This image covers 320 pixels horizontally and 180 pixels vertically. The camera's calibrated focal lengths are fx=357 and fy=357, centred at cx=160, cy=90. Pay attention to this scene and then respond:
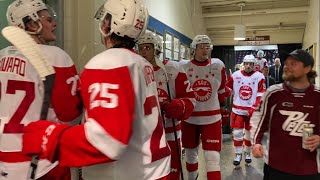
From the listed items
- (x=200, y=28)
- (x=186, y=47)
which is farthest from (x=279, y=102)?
(x=200, y=28)

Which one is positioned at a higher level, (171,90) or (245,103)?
(171,90)

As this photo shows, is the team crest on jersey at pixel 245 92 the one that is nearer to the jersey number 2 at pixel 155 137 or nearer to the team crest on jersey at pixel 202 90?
the team crest on jersey at pixel 202 90

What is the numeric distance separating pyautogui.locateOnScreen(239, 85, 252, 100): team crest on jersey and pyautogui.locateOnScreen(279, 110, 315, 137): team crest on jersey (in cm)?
321

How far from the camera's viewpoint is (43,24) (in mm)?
1948

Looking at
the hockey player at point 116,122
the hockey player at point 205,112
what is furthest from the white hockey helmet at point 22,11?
the hockey player at point 205,112

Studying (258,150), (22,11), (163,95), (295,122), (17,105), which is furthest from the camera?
(163,95)

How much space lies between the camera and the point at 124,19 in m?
1.39

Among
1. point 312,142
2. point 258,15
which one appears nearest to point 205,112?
point 312,142

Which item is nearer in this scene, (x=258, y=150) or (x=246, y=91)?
(x=258, y=150)

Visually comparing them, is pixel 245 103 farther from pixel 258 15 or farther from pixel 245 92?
pixel 258 15

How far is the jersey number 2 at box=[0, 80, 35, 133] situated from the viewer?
5.65ft

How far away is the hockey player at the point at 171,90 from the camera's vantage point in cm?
283

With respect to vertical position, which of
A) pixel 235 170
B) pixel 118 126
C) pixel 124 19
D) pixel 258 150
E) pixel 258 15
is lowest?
pixel 235 170

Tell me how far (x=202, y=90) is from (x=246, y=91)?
191 centimetres
